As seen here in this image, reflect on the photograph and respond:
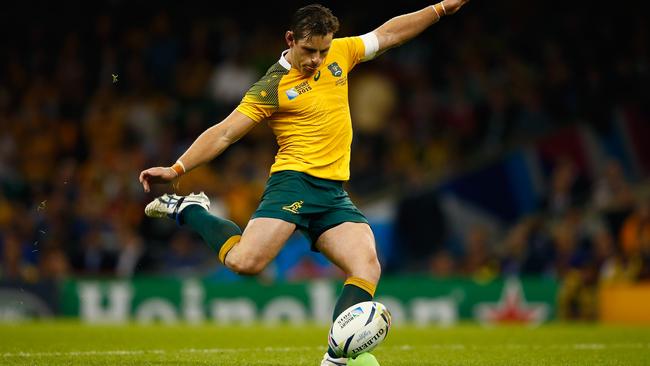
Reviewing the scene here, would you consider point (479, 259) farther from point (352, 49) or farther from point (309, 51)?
point (309, 51)

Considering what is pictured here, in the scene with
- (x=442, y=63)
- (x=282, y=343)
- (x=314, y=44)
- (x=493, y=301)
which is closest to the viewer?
(x=314, y=44)

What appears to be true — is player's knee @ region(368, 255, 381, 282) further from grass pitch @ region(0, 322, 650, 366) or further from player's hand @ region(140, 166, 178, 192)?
player's hand @ region(140, 166, 178, 192)

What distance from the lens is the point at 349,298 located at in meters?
7.08

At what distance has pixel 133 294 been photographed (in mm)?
16078

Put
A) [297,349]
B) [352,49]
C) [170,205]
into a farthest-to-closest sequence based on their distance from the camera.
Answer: [297,349] → [170,205] → [352,49]

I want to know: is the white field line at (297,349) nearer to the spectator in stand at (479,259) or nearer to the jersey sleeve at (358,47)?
the jersey sleeve at (358,47)

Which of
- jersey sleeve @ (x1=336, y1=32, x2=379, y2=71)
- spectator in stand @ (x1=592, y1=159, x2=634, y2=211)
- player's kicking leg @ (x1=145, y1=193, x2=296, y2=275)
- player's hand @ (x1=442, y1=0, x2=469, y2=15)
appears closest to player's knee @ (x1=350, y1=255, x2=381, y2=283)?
player's kicking leg @ (x1=145, y1=193, x2=296, y2=275)

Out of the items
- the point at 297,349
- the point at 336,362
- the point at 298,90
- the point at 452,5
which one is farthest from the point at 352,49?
the point at 297,349

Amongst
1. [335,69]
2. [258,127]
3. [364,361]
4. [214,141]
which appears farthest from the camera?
[258,127]

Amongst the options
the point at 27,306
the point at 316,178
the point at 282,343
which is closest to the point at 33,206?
the point at 27,306

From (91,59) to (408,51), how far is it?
18.7ft

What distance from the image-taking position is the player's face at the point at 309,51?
7188mm

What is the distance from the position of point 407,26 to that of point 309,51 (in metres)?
0.99

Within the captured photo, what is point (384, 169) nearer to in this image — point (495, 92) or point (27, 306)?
point (495, 92)
